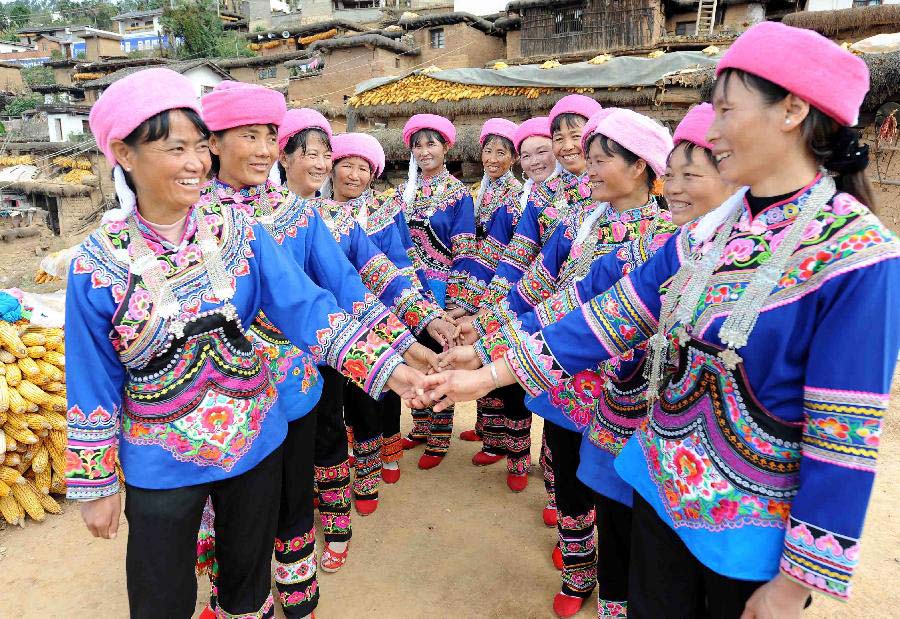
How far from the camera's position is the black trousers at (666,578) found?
73.0 inches

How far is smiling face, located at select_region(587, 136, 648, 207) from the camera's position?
2893 millimetres

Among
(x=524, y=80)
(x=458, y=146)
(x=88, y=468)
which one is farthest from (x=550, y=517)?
(x=524, y=80)

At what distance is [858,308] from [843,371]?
6.1 inches

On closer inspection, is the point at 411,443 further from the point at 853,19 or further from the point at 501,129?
the point at 853,19

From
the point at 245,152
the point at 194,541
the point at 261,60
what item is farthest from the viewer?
the point at 261,60

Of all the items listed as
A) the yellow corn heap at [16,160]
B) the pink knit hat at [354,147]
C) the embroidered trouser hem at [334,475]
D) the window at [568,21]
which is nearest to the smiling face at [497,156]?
the pink knit hat at [354,147]

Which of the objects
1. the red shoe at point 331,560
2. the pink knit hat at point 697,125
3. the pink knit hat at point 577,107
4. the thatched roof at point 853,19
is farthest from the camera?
the thatched roof at point 853,19

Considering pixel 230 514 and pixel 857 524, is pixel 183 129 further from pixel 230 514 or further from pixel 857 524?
pixel 857 524

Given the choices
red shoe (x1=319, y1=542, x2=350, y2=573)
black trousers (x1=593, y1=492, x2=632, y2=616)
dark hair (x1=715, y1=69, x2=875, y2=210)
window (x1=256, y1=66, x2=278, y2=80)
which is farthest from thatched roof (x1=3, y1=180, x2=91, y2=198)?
dark hair (x1=715, y1=69, x2=875, y2=210)

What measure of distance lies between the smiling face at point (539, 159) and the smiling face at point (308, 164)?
1.80m

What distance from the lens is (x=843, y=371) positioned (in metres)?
1.38

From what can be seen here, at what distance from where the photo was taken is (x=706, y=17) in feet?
67.2

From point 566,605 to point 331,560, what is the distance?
58.4 inches

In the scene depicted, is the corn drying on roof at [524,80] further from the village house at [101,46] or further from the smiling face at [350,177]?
the village house at [101,46]
